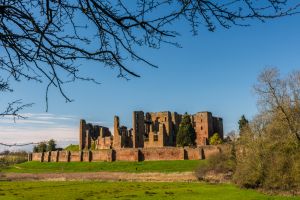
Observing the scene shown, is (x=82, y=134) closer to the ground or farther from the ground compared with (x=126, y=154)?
farther from the ground

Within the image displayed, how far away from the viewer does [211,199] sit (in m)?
27.5

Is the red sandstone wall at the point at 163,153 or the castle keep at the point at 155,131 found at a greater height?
the castle keep at the point at 155,131

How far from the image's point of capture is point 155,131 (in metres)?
82.8

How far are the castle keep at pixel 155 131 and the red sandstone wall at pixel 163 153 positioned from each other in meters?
8.34

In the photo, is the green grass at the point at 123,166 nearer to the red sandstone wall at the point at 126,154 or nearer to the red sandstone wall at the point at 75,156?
the red sandstone wall at the point at 75,156

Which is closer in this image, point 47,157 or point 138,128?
point 138,128

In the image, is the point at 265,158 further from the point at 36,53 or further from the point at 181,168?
the point at 36,53

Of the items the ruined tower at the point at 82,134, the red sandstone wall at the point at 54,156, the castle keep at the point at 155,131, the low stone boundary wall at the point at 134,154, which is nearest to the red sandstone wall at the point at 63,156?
the low stone boundary wall at the point at 134,154

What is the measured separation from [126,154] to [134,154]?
2.12 m

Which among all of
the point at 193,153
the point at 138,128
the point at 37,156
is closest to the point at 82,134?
the point at 37,156

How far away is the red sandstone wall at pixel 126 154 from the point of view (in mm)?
69750

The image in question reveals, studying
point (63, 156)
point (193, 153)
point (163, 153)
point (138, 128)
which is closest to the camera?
point (193, 153)

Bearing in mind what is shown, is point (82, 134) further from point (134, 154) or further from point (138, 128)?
point (134, 154)

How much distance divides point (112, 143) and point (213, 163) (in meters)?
40.0
